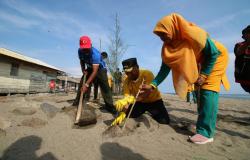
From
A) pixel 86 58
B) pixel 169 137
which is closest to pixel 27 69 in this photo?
pixel 86 58

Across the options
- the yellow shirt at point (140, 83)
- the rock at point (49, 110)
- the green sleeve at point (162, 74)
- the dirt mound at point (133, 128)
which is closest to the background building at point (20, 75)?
the rock at point (49, 110)

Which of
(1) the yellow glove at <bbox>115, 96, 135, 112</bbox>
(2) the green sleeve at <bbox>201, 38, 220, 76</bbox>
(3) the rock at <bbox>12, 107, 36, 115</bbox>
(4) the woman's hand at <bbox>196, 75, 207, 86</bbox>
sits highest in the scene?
(2) the green sleeve at <bbox>201, 38, 220, 76</bbox>

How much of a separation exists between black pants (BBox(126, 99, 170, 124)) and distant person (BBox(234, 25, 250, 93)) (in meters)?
1.38

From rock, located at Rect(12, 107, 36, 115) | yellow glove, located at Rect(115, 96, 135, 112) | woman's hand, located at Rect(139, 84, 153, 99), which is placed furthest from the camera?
rock, located at Rect(12, 107, 36, 115)

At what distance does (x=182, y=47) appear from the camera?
8.23ft

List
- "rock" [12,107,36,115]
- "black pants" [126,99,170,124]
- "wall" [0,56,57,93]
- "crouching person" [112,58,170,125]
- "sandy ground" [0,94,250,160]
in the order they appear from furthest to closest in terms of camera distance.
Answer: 1. "wall" [0,56,57,93]
2. "rock" [12,107,36,115]
3. "black pants" [126,99,170,124]
4. "crouching person" [112,58,170,125]
5. "sandy ground" [0,94,250,160]

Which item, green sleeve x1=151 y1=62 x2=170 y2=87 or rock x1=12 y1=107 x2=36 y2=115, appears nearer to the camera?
green sleeve x1=151 y1=62 x2=170 y2=87

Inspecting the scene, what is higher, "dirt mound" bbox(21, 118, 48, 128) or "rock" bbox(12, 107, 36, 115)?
"rock" bbox(12, 107, 36, 115)

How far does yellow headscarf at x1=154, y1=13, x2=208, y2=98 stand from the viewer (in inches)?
95.9

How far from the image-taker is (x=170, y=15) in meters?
2.58

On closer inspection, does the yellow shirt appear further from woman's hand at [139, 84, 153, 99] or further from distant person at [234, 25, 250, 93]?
distant person at [234, 25, 250, 93]

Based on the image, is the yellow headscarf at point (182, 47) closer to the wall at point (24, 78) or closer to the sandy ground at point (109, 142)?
the sandy ground at point (109, 142)

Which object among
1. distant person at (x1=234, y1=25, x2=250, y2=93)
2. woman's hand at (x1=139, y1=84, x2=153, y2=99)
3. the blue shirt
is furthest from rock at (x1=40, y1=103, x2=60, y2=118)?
distant person at (x1=234, y1=25, x2=250, y2=93)

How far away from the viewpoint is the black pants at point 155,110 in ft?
12.1
